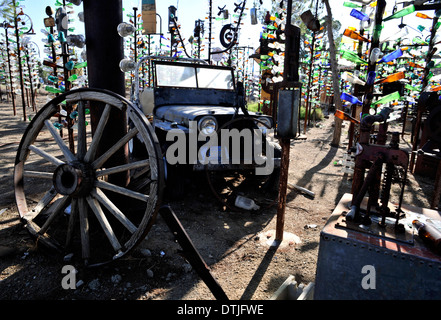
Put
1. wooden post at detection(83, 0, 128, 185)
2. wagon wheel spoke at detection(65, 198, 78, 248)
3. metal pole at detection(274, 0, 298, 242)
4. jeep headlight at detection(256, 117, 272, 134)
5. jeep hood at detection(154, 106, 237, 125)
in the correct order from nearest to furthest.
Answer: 1. wagon wheel spoke at detection(65, 198, 78, 248)
2. wooden post at detection(83, 0, 128, 185)
3. metal pole at detection(274, 0, 298, 242)
4. jeep hood at detection(154, 106, 237, 125)
5. jeep headlight at detection(256, 117, 272, 134)

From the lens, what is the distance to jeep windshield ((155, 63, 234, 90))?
15.3 ft

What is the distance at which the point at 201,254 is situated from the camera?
2764mm

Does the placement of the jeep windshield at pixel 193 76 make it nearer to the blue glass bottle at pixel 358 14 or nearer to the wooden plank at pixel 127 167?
the blue glass bottle at pixel 358 14

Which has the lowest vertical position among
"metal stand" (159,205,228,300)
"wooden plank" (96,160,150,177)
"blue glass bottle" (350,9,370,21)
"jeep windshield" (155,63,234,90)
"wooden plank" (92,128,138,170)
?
"metal stand" (159,205,228,300)

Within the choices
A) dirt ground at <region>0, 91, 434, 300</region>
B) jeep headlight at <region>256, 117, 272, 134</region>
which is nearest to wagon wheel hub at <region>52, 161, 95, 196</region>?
dirt ground at <region>0, 91, 434, 300</region>

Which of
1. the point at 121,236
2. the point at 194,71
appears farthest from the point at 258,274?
the point at 194,71

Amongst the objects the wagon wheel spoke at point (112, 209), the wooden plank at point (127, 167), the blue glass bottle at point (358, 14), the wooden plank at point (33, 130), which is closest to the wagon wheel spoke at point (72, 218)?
the wagon wheel spoke at point (112, 209)

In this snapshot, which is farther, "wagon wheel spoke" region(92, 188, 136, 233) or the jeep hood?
the jeep hood

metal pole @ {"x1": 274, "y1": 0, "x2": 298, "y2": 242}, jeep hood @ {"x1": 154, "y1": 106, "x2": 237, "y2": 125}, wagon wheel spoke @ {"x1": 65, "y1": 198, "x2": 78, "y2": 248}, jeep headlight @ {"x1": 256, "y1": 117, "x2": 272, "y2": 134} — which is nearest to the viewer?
wagon wheel spoke @ {"x1": 65, "y1": 198, "x2": 78, "y2": 248}

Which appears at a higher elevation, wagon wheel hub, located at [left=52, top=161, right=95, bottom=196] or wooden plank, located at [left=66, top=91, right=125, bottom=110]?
wooden plank, located at [left=66, top=91, right=125, bottom=110]

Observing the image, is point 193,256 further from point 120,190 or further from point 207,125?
point 207,125

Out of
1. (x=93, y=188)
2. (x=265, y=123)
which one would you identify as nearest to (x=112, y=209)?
(x=93, y=188)

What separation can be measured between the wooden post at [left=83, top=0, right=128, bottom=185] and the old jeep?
101cm

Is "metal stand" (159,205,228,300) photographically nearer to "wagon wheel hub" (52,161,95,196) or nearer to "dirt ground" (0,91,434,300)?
"dirt ground" (0,91,434,300)
